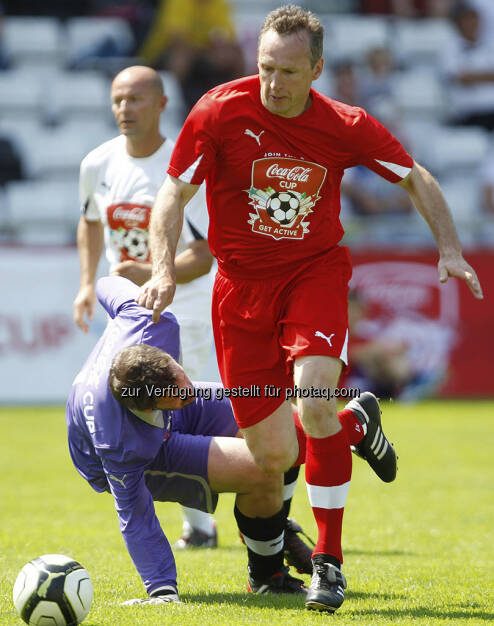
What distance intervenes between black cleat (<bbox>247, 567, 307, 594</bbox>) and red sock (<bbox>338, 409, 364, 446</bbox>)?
72cm

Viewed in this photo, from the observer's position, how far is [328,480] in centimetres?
444

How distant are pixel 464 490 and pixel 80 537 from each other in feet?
10.5

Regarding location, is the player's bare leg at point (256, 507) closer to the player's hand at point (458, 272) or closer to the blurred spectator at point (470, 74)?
the player's hand at point (458, 272)

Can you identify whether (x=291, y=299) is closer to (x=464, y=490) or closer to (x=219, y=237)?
(x=219, y=237)

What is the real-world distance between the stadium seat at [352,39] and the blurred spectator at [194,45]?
197 centimetres

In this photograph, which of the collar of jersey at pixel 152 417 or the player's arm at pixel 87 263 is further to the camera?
the player's arm at pixel 87 263

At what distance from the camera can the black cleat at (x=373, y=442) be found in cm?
511

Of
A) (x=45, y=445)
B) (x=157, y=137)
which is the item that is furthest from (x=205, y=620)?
(x=45, y=445)

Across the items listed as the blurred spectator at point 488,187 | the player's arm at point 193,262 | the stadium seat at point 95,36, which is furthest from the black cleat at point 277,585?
the stadium seat at point 95,36

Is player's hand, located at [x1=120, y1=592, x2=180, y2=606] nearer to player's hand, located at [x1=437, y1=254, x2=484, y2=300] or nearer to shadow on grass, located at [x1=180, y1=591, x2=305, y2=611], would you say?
shadow on grass, located at [x1=180, y1=591, x2=305, y2=611]

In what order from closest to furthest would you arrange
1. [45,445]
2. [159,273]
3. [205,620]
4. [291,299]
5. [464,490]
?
A: [205,620] → [159,273] → [291,299] → [464,490] → [45,445]

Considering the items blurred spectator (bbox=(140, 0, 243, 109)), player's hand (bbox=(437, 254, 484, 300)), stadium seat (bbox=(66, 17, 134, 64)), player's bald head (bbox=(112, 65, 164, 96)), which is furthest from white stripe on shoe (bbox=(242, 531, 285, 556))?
stadium seat (bbox=(66, 17, 134, 64))

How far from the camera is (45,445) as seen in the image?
10219 millimetres

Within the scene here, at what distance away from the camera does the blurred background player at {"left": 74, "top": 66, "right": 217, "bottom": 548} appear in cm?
602
